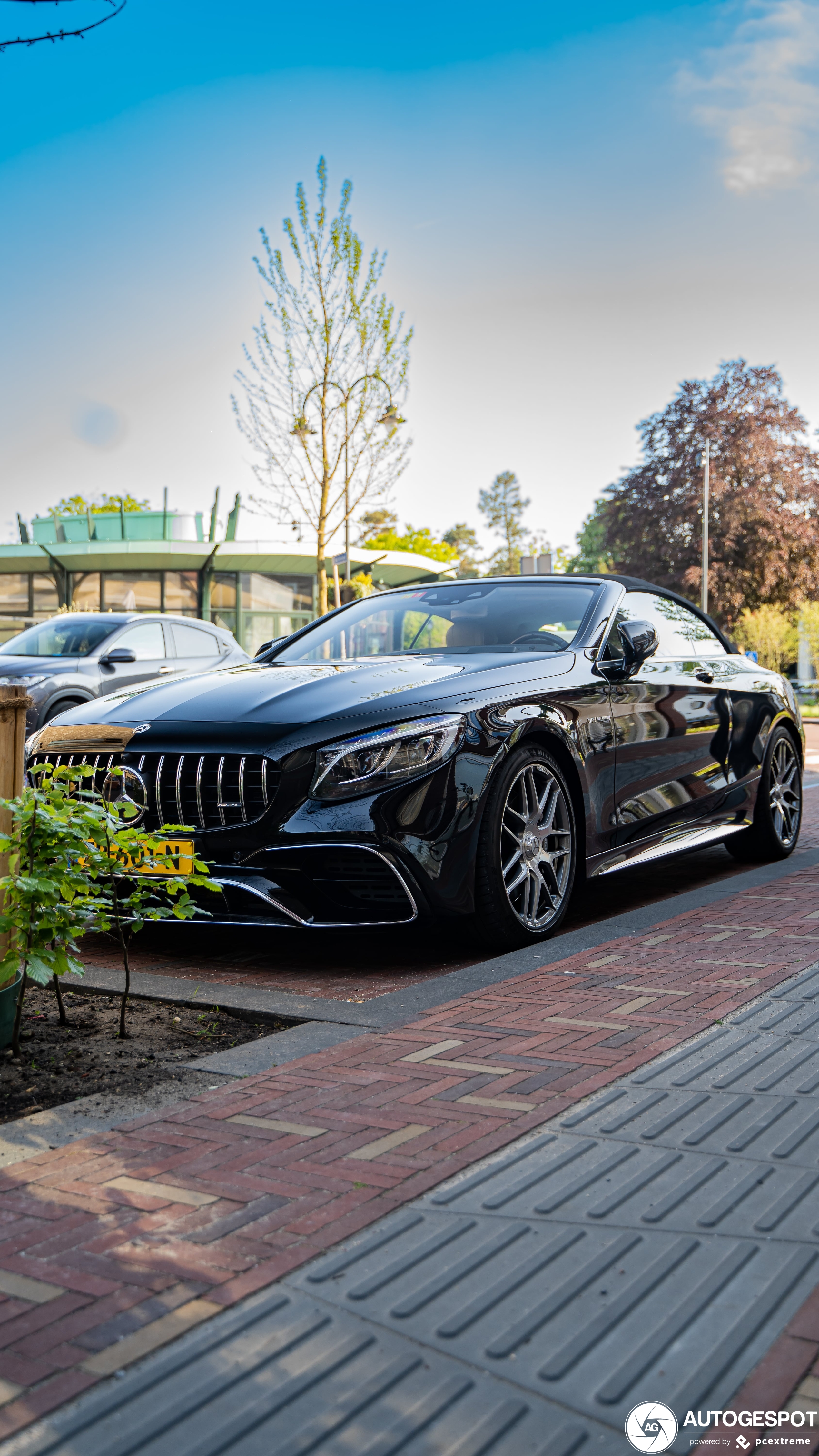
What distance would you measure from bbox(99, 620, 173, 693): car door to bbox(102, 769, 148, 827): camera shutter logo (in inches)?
280

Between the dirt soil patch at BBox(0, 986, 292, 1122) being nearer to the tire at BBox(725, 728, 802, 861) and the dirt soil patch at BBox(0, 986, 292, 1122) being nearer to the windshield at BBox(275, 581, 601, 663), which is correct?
the windshield at BBox(275, 581, 601, 663)

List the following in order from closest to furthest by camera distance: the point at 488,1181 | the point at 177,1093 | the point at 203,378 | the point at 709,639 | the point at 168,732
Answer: the point at 488,1181 → the point at 177,1093 → the point at 168,732 → the point at 709,639 → the point at 203,378

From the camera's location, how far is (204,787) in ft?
14.8

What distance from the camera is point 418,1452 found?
1.68 m

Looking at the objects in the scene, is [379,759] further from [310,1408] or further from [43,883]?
[310,1408]

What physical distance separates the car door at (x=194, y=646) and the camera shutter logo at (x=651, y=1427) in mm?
11048

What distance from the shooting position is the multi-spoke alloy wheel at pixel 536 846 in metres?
4.72

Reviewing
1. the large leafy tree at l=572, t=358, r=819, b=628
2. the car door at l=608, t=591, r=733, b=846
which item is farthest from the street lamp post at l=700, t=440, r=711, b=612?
the car door at l=608, t=591, r=733, b=846

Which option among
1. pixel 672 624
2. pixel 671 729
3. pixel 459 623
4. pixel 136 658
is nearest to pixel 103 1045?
pixel 459 623

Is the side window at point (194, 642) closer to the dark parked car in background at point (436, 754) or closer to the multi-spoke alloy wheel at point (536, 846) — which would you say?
the dark parked car in background at point (436, 754)

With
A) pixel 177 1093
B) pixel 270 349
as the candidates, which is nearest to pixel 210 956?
pixel 177 1093

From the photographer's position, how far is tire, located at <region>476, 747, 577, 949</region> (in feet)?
15.0

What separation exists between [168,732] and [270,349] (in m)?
16.8

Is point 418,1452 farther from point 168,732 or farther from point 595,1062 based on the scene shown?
point 168,732
